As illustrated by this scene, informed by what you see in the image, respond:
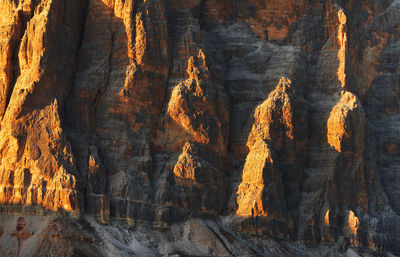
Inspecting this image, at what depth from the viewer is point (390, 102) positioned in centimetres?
10925

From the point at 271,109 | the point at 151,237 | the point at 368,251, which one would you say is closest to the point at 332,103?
the point at 271,109

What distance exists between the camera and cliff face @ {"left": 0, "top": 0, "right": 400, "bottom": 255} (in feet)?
294

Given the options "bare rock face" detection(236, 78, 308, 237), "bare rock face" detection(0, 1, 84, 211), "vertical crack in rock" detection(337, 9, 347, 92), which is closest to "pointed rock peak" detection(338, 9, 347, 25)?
"vertical crack in rock" detection(337, 9, 347, 92)

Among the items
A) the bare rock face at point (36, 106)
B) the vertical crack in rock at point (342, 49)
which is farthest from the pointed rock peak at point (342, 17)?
the bare rock face at point (36, 106)

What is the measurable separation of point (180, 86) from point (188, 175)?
7298 mm

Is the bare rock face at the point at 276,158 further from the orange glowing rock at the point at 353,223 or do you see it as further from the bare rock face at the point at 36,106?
the bare rock face at the point at 36,106

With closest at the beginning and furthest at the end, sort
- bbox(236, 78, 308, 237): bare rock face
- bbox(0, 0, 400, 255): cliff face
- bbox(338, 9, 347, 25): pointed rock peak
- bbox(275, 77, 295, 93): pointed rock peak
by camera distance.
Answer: bbox(0, 0, 400, 255): cliff face, bbox(236, 78, 308, 237): bare rock face, bbox(275, 77, 295, 93): pointed rock peak, bbox(338, 9, 347, 25): pointed rock peak

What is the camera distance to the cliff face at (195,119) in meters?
89.7

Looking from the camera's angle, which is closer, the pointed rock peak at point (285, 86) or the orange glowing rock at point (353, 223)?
the orange glowing rock at point (353, 223)

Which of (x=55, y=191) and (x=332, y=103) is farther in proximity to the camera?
(x=332, y=103)

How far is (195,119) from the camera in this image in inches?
3723

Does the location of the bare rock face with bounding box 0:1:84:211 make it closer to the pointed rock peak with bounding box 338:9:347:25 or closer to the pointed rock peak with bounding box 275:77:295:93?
the pointed rock peak with bounding box 275:77:295:93

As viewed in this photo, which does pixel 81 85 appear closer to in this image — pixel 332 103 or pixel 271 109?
pixel 271 109

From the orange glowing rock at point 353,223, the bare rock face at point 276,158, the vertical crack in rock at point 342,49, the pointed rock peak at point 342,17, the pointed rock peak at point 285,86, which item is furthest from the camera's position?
the pointed rock peak at point 342,17
